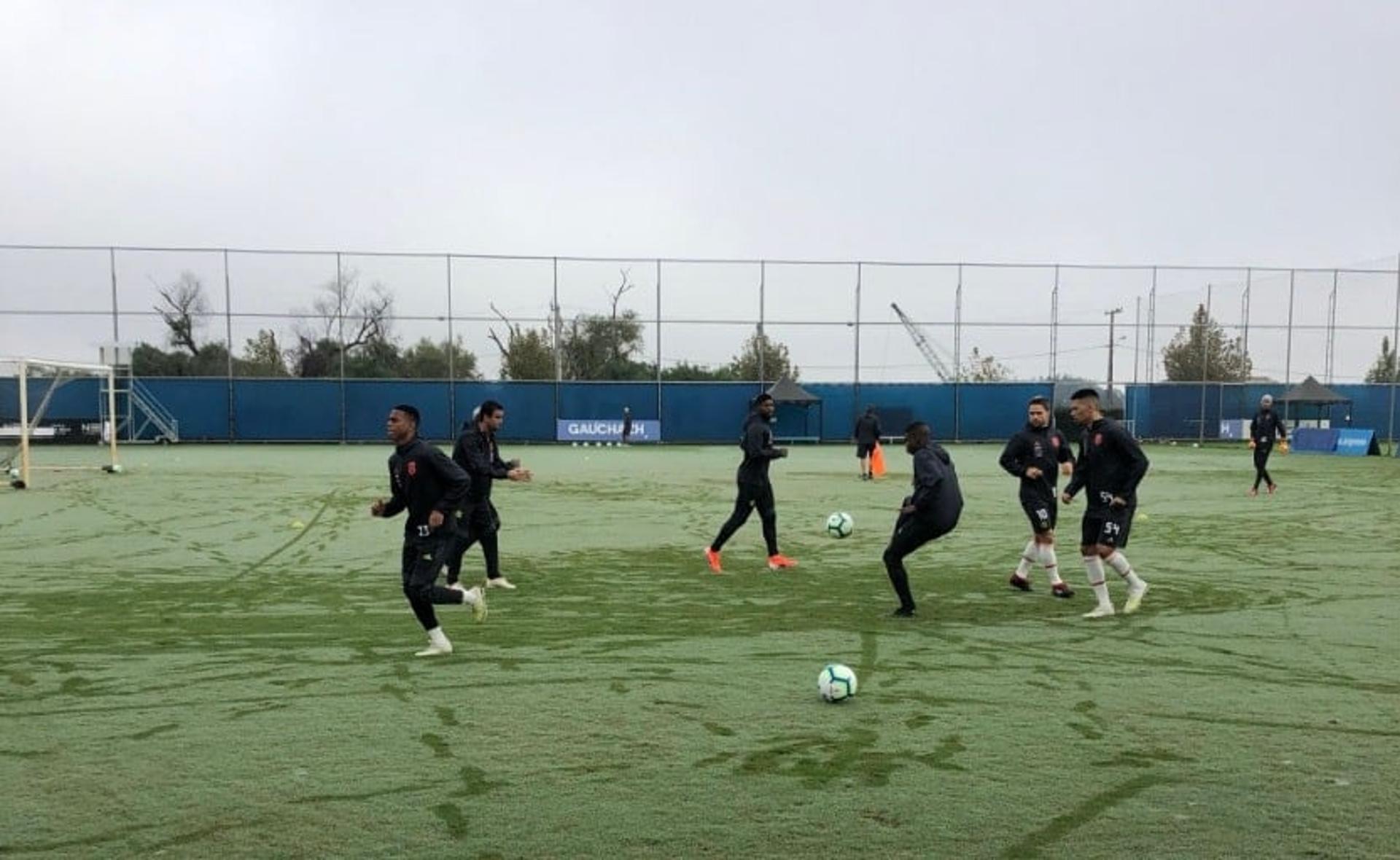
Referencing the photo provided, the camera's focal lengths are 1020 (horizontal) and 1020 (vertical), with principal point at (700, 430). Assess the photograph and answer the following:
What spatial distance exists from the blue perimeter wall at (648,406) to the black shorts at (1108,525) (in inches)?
1392

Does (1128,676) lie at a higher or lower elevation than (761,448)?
lower

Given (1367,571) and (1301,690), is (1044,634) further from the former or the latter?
(1367,571)

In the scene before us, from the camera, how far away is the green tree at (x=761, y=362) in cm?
4653

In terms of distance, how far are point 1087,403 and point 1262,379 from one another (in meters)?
44.3

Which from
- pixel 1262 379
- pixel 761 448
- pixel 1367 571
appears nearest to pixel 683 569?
pixel 761 448

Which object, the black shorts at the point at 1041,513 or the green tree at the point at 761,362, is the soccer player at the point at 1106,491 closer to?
the black shorts at the point at 1041,513

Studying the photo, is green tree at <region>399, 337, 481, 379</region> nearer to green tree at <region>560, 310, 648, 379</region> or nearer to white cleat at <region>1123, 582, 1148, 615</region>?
green tree at <region>560, 310, 648, 379</region>

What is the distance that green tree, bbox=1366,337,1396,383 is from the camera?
47469mm

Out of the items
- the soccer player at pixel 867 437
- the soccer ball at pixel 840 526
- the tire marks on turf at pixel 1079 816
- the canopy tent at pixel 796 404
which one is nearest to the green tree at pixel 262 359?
the canopy tent at pixel 796 404

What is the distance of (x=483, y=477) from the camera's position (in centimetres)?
1002

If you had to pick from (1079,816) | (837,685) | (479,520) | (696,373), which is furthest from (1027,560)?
(696,373)

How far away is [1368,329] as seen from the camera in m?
46.9

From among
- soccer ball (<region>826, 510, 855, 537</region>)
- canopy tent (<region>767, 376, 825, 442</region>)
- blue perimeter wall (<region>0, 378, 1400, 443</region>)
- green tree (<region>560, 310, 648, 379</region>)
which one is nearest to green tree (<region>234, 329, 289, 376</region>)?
blue perimeter wall (<region>0, 378, 1400, 443</region>)

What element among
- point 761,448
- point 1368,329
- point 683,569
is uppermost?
point 1368,329
